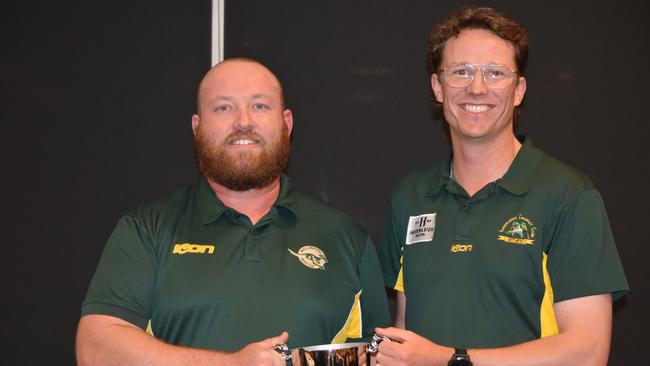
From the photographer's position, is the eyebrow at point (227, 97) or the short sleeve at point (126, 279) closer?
the short sleeve at point (126, 279)

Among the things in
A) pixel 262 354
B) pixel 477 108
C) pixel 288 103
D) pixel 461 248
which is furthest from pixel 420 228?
pixel 288 103

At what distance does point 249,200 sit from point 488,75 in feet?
2.85

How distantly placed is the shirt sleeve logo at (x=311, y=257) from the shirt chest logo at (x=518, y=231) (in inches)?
21.9

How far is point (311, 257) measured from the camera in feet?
8.28

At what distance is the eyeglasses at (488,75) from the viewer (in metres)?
2.43

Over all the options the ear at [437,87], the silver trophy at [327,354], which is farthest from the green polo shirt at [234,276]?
the ear at [437,87]

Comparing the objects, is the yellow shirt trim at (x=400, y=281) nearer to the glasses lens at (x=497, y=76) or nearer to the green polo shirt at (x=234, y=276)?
the green polo shirt at (x=234, y=276)

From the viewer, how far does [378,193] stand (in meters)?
3.21

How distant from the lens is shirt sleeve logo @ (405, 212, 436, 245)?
8.36ft

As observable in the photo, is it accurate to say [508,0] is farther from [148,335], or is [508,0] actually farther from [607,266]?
[148,335]

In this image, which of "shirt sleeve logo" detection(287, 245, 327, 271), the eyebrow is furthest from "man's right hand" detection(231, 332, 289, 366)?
the eyebrow

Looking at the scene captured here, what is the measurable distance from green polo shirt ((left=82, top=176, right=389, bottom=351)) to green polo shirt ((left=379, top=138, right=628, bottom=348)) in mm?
249

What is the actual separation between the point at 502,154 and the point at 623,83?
1.04 metres

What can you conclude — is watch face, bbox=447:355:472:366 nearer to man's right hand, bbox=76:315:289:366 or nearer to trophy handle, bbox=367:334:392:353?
trophy handle, bbox=367:334:392:353
